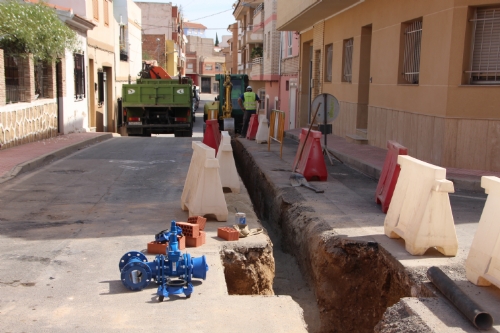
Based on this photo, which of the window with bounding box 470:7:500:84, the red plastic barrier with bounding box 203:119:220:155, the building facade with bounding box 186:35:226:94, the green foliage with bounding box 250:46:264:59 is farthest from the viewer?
the building facade with bounding box 186:35:226:94

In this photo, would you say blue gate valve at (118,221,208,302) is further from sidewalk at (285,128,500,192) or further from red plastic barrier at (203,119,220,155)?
red plastic barrier at (203,119,220,155)

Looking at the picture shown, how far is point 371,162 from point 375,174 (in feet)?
2.82

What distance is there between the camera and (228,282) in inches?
230

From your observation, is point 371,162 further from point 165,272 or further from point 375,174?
point 165,272

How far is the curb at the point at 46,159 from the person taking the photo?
10637 mm

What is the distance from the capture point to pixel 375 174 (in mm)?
10906

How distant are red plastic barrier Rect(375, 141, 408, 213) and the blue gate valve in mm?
3545

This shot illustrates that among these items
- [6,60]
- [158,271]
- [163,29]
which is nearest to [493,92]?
[158,271]

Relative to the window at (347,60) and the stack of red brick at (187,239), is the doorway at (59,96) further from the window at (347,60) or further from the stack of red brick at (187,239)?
the stack of red brick at (187,239)

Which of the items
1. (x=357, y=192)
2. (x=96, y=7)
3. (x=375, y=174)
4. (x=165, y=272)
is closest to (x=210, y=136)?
(x=375, y=174)

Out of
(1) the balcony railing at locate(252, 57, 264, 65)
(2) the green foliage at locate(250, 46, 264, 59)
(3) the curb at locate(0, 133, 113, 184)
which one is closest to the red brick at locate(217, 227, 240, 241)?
(3) the curb at locate(0, 133, 113, 184)

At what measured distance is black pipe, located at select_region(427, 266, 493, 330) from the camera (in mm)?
3885

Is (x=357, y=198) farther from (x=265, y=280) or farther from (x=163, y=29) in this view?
(x=163, y=29)

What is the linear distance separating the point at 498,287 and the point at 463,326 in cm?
58
